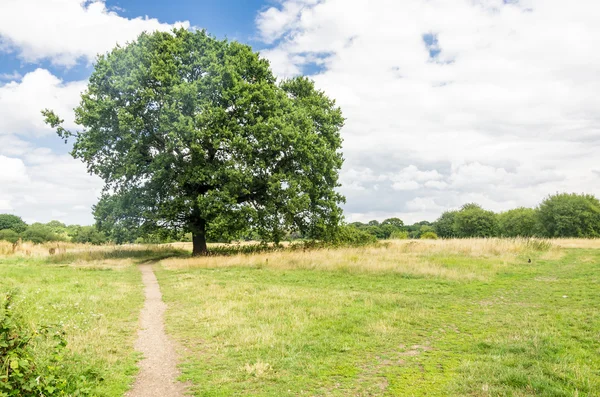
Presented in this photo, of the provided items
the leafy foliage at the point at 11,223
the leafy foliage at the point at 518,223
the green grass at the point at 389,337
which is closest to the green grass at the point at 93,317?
the green grass at the point at 389,337

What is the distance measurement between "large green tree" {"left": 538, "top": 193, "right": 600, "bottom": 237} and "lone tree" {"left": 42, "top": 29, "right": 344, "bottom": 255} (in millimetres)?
63964

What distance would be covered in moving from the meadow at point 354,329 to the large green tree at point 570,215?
62.3m

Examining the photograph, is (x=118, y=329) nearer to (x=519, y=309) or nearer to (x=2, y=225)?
(x=519, y=309)

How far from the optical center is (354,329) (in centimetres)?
1039

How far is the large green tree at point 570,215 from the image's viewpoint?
73.5m

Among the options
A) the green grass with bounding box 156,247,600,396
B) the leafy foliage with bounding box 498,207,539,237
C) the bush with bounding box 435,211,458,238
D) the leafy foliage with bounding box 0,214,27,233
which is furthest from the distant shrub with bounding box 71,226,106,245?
the bush with bounding box 435,211,458,238

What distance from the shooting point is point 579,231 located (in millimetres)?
72250

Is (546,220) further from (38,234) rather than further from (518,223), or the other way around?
(38,234)

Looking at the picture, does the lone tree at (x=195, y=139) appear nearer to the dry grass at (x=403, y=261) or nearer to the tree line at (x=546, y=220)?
the dry grass at (x=403, y=261)

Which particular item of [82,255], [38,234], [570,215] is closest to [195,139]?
[82,255]

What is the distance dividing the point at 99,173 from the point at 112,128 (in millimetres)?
3734

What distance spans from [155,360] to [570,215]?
85.6m

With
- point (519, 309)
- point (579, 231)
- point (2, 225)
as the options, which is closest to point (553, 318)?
point (519, 309)

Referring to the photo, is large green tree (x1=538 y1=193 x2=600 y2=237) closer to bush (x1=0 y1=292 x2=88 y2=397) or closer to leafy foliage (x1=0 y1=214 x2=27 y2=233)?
bush (x1=0 y1=292 x2=88 y2=397)
